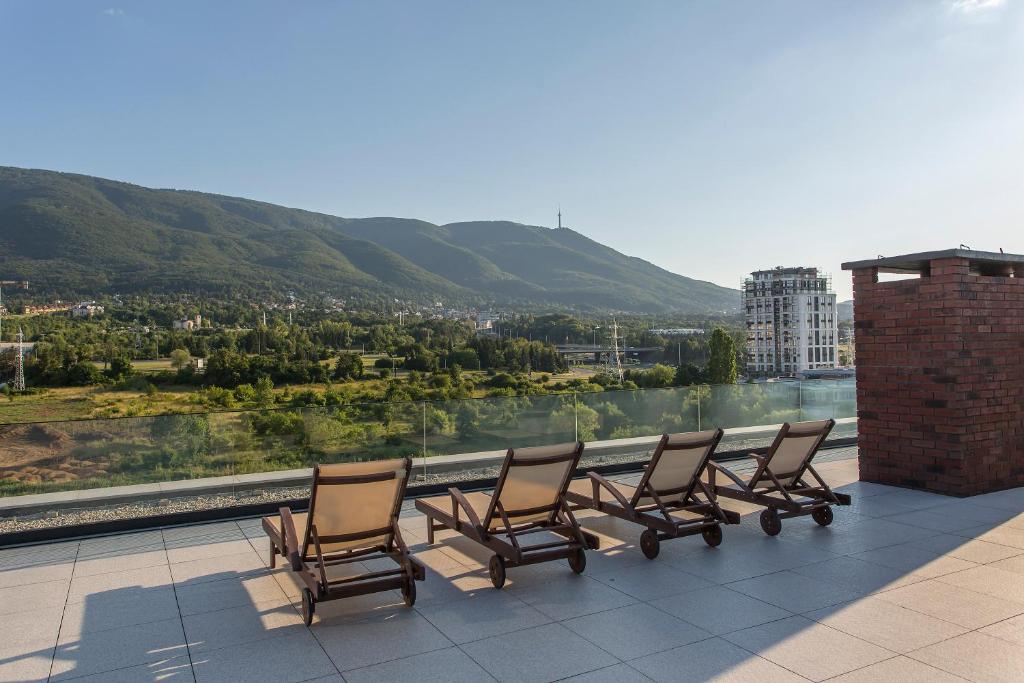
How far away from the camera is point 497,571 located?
4355 millimetres

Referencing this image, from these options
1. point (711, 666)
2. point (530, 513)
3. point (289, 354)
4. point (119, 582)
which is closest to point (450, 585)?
point (530, 513)

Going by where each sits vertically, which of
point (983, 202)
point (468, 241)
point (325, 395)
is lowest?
point (325, 395)

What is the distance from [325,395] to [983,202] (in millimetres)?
45017

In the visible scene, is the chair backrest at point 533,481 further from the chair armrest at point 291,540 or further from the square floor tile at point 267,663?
the square floor tile at point 267,663

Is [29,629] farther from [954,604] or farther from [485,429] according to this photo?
[485,429]

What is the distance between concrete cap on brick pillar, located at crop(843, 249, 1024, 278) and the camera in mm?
6320

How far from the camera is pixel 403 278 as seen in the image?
99562mm

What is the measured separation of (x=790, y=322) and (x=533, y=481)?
127563 mm

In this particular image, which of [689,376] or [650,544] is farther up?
[650,544]

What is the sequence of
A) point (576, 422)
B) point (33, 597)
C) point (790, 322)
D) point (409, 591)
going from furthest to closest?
1. point (790, 322)
2. point (576, 422)
3. point (33, 597)
4. point (409, 591)

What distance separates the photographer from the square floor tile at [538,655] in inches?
125

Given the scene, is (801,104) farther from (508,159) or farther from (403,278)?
(403,278)

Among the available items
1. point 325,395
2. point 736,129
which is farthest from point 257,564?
point 325,395

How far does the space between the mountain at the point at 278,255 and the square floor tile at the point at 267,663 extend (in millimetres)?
76426
